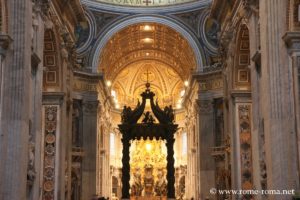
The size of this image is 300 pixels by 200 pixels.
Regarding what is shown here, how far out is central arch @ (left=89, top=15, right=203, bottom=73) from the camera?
101 feet

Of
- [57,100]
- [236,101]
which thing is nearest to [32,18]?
[57,100]

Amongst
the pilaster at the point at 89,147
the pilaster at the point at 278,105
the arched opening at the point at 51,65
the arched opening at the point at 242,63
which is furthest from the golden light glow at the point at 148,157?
the pilaster at the point at 278,105

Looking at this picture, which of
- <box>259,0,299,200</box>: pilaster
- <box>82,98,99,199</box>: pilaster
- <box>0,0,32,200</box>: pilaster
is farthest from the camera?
<box>82,98,99,199</box>: pilaster

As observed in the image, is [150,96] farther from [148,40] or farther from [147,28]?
[148,40]

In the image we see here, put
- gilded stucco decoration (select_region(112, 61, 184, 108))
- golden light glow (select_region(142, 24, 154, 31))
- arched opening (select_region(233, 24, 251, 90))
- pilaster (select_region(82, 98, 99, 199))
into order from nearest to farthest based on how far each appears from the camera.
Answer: arched opening (select_region(233, 24, 251, 90)) → pilaster (select_region(82, 98, 99, 199)) → golden light glow (select_region(142, 24, 154, 31)) → gilded stucco decoration (select_region(112, 61, 184, 108))

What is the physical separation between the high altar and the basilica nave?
0.07 metres

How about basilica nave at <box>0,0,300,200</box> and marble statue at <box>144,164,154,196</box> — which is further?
marble statue at <box>144,164,154,196</box>

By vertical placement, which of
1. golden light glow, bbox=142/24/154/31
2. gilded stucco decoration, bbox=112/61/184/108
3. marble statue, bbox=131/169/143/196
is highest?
golden light glow, bbox=142/24/154/31

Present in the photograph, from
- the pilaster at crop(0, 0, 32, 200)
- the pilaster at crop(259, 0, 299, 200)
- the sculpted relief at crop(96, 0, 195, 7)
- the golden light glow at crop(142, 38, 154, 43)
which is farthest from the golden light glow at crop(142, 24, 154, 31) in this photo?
the pilaster at crop(259, 0, 299, 200)

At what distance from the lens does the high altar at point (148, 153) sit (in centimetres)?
2525

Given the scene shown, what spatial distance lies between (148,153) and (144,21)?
1398 cm

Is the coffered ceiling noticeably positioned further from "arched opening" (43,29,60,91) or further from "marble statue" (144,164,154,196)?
"arched opening" (43,29,60,91)

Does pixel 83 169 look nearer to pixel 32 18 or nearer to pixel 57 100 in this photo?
pixel 57 100

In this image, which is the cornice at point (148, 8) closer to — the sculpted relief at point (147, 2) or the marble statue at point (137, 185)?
the sculpted relief at point (147, 2)
